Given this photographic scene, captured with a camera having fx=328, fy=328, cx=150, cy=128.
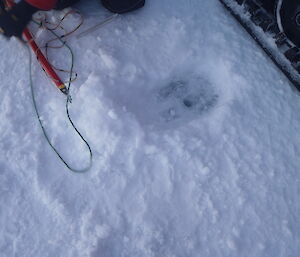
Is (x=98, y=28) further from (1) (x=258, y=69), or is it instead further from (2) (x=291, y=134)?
(2) (x=291, y=134)

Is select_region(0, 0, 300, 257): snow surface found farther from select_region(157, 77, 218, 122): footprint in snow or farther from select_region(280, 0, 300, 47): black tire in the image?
select_region(280, 0, 300, 47): black tire

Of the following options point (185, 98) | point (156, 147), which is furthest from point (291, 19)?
point (156, 147)

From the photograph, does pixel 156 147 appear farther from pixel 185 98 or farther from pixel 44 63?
pixel 44 63

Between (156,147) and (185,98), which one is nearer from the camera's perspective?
(156,147)

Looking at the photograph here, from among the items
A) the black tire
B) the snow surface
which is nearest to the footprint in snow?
the snow surface

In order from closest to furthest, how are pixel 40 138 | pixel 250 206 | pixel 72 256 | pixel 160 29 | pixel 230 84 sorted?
pixel 72 256 → pixel 250 206 → pixel 40 138 → pixel 230 84 → pixel 160 29

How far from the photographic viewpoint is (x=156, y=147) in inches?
75.8

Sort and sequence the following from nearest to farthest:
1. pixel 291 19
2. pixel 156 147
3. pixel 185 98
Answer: pixel 156 147 < pixel 291 19 < pixel 185 98

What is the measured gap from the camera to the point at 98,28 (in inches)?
92.7

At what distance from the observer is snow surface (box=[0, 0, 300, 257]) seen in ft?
5.76

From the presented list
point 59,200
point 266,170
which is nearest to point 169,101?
point 266,170

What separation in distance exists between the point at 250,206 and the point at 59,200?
106cm

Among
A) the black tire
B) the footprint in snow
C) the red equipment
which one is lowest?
the red equipment

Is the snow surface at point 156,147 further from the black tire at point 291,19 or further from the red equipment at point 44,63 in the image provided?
the black tire at point 291,19
